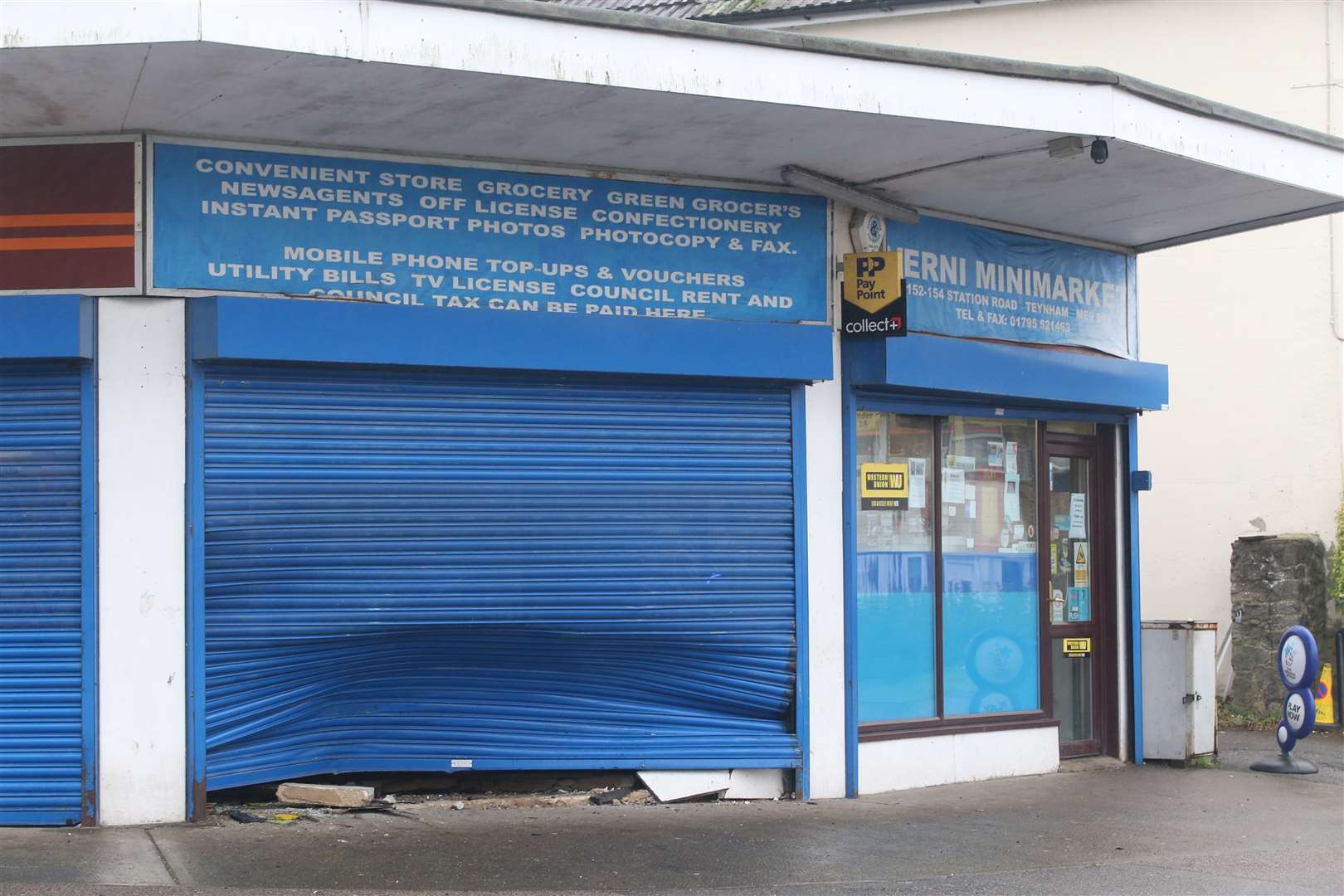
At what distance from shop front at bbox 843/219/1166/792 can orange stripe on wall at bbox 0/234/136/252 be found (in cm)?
427

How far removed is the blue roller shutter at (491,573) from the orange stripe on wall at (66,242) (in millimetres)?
804

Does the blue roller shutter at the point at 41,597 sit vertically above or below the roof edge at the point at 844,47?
below

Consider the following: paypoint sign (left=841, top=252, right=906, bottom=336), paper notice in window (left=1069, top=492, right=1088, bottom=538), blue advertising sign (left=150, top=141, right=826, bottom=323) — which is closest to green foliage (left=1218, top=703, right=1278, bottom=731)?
paper notice in window (left=1069, top=492, right=1088, bottom=538)

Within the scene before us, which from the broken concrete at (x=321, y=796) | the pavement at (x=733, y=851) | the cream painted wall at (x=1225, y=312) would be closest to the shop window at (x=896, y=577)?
the pavement at (x=733, y=851)

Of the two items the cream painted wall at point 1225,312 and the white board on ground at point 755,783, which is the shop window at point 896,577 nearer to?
the white board on ground at point 755,783

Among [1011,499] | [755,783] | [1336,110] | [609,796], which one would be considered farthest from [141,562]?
[1336,110]

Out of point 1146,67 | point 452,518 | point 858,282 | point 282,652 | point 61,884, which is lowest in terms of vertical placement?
point 61,884

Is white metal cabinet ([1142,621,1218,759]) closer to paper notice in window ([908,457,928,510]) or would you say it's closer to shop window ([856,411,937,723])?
shop window ([856,411,937,723])

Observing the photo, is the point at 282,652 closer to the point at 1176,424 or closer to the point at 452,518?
the point at 452,518

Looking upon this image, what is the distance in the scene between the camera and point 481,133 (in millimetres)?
7824

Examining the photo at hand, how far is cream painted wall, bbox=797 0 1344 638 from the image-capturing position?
48.2 ft

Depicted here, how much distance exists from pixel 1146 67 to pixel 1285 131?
256 inches

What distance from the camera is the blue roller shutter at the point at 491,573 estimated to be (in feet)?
25.6

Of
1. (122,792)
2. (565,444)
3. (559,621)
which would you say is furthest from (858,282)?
(122,792)
